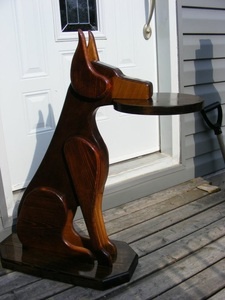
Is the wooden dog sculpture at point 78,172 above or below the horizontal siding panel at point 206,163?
above

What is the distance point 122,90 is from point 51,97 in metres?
0.87

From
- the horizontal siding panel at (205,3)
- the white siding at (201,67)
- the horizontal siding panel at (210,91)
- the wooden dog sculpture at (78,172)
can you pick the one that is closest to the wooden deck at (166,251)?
the wooden dog sculpture at (78,172)

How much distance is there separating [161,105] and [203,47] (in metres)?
1.50

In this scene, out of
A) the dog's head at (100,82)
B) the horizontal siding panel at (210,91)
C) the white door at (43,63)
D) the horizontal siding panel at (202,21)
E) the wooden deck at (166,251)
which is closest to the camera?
the dog's head at (100,82)

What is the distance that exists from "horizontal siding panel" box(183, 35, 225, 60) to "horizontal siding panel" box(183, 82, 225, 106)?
8.2 inches

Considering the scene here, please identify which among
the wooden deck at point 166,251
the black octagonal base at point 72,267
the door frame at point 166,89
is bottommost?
the wooden deck at point 166,251

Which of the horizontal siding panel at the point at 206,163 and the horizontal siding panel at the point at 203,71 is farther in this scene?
the horizontal siding panel at the point at 206,163

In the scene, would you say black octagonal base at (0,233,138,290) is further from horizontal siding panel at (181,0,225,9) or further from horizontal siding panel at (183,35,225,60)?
horizontal siding panel at (181,0,225,9)

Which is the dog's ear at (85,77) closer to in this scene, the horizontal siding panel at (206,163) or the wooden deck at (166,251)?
the wooden deck at (166,251)

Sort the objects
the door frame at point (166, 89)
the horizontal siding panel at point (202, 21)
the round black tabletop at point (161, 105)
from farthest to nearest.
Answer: the horizontal siding panel at point (202, 21) → the door frame at point (166, 89) → the round black tabletop at point (161, 105)

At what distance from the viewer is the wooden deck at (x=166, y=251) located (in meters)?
1.38

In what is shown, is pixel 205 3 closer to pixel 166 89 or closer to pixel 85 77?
pixel 166 89

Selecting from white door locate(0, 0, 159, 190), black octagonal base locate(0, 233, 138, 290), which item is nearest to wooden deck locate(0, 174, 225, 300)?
black octagonal base locate(0, 233, 138, 290)

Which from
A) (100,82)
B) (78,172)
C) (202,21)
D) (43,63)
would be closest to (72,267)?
(78,172)
